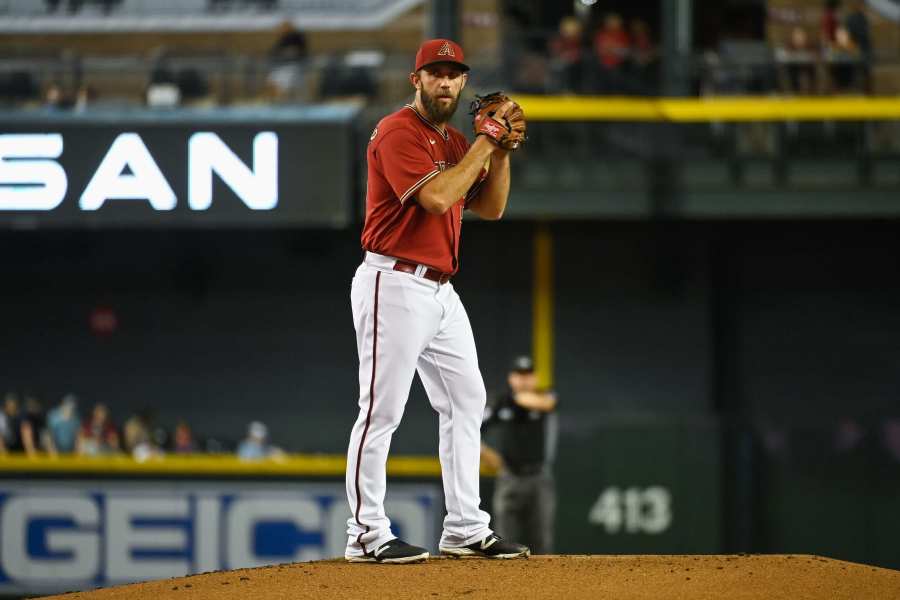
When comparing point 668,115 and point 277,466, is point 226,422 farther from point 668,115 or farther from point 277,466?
point 668,115

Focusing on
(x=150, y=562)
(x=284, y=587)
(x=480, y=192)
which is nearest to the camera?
(x=284, y=587)

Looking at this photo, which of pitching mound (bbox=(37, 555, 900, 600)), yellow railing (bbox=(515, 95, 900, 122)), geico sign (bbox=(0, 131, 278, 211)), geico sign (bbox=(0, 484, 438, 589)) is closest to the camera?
pitching mound (bbox=(37, 555, 900, 600))

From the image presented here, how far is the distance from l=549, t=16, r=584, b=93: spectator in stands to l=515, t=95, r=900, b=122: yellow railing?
0.42 feet

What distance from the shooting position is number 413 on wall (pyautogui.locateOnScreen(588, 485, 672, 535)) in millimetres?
11500

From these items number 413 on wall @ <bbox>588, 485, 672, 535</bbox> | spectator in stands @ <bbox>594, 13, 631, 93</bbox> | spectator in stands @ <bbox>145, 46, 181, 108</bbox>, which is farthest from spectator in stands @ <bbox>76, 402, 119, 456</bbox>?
spectator in stands @ <bbox>594, 13, 631, 93</bbox>

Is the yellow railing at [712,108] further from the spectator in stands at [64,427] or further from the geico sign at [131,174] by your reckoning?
the spectator in stands at [64,427]

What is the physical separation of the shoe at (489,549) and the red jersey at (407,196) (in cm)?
100

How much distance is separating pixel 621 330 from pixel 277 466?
4551mm

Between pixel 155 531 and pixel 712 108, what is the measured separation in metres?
6.29

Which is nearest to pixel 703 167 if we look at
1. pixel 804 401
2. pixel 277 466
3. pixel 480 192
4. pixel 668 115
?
pixel 668 115

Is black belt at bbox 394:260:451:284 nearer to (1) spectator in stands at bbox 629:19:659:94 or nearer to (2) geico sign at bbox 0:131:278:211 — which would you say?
(2) geico sign at bbox 0:131:278:211

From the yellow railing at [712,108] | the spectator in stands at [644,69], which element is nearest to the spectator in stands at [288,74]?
the yellow railing at [712,108]

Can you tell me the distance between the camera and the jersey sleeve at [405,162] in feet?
15.2

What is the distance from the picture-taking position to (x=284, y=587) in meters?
4.64
